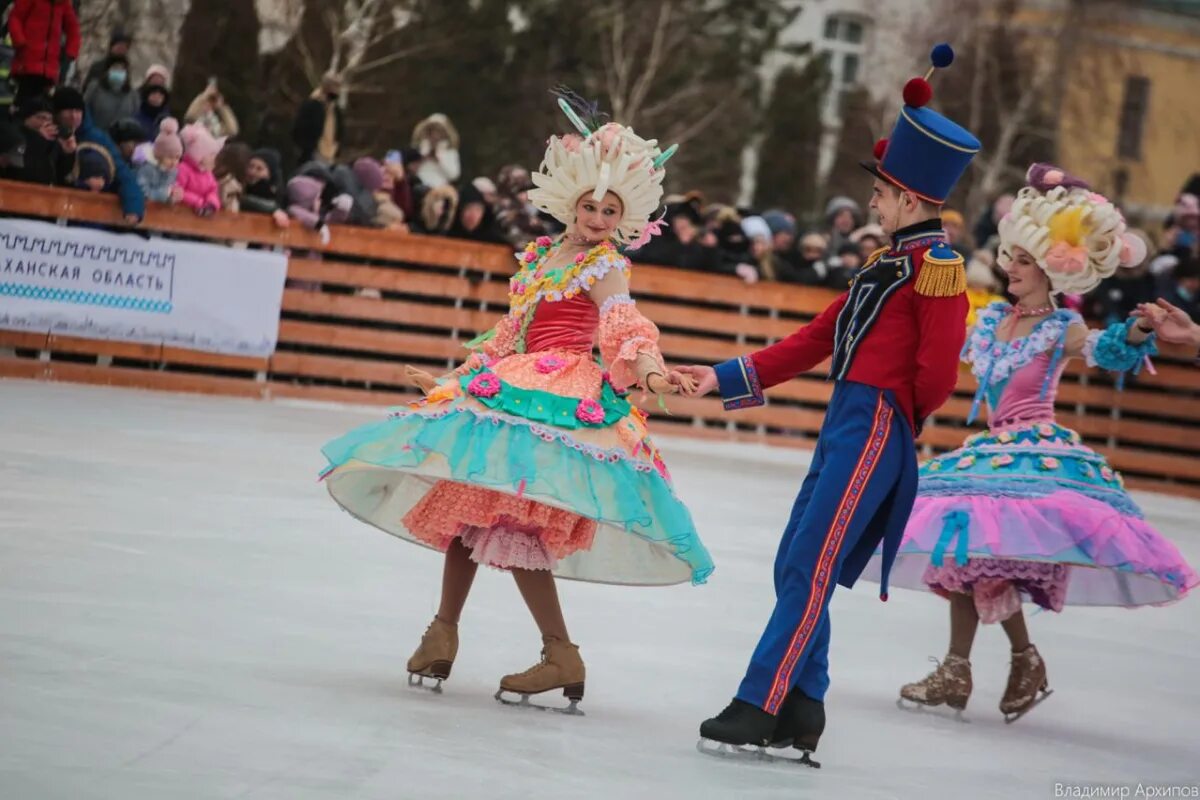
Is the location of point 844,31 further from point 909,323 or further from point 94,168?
point 909,323

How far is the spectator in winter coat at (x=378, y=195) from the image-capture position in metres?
14.2

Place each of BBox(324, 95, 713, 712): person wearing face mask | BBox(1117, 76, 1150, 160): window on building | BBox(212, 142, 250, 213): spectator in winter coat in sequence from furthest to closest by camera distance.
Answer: BBox(1117, 76, 1150, 160): window on building
BBox(212, 142, 250, 213): spectator in winter coat
BBox(324, 95, 713, 712): person wearing face mask

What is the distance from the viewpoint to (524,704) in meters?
5.41

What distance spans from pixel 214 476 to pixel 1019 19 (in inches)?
1091

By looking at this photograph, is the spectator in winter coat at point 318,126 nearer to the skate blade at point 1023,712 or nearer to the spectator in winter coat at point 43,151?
the spectator in winter coat at point 43,151

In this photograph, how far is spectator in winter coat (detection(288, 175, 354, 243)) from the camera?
44.4 ft

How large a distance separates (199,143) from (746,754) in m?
8.70

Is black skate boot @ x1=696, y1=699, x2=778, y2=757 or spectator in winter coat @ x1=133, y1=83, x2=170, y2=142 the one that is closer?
black skate boot @ x1=696, y1=699, x2=778, y2=757

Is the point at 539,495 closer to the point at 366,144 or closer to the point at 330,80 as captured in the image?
the point at 330,80

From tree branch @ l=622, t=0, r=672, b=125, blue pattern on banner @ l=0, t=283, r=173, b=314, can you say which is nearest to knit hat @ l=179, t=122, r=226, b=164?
blue pattern on banner @ l=0, t=283, r=173, b=314

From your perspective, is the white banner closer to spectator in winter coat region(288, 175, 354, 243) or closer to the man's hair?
spectator in winter coat region(288, 175, 354, 243)

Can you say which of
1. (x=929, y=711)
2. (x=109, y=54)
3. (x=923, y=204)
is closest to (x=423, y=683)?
(x=929, y=711)

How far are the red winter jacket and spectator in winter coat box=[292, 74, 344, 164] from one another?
236cm

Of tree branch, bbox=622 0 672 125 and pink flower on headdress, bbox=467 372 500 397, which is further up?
tree branch, bbox=622 0 672 125
